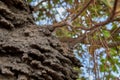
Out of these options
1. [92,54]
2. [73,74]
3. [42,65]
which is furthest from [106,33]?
[42,65]

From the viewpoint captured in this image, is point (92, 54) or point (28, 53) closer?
point (28, 53)

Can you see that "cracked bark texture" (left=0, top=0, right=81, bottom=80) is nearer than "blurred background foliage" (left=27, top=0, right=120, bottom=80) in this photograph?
Yes

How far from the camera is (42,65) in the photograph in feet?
2.28

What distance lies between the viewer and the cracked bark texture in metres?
0.67

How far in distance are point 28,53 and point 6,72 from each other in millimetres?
90

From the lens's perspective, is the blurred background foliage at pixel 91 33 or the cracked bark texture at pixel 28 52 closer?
the cracked bark texture at pixel 28 52

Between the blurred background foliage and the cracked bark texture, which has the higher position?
the blurred background foliage

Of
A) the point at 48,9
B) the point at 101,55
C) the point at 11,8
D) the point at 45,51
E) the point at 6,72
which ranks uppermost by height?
the point at 48,9

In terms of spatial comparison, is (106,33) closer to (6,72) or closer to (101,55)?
(101,55)

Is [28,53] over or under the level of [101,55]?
under

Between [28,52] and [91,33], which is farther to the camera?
[91,33]

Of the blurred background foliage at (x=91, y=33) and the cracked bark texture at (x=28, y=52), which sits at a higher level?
the blurred background foliage at (x=91, y=33)

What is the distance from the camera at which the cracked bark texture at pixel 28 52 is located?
67cm

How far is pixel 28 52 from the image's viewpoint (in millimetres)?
697
